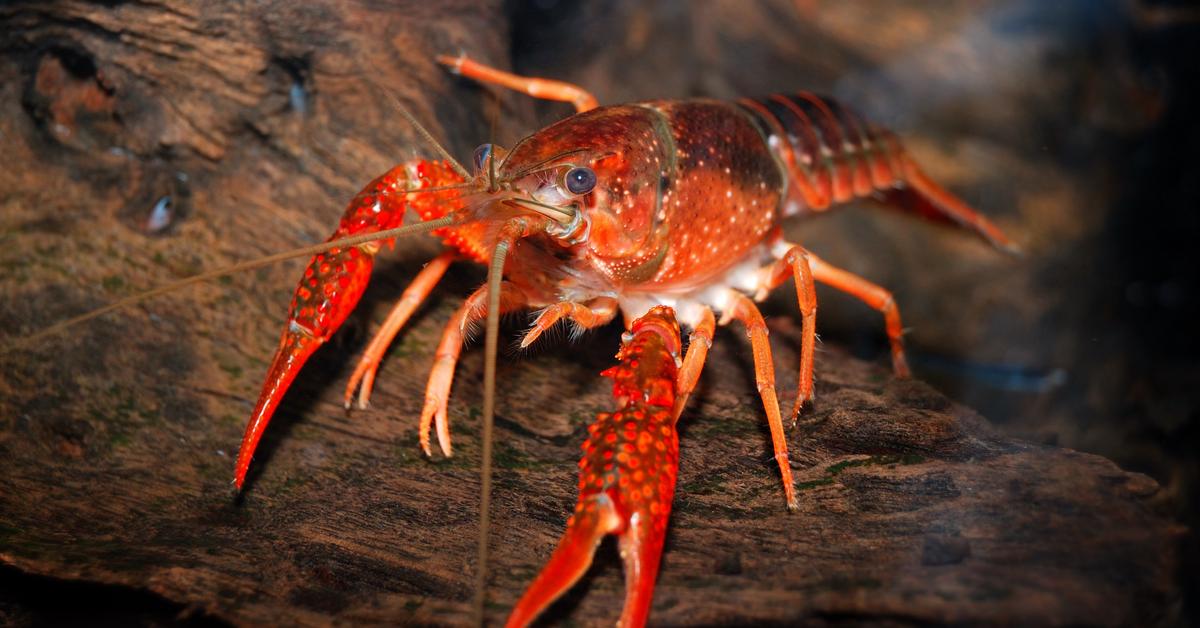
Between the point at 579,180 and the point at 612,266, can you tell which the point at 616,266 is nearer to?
the point at 612,266

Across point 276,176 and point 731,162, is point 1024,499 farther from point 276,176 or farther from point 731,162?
point 276,176

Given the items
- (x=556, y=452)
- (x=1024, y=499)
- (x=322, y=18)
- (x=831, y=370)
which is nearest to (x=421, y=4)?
(x=322, y=18)

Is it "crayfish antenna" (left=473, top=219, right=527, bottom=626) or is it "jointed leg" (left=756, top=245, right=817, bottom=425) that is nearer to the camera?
"crayfish antenna" (left=473, top=219, right=527, bottom=626)

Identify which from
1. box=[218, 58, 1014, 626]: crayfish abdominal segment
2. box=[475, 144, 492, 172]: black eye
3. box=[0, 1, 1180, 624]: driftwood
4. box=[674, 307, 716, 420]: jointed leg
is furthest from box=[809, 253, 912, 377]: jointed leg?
box=[475, 144, 492, 172]: black eye

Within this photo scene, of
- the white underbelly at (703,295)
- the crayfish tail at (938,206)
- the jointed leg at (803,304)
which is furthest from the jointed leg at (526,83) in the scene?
the crayfish tail at (938,206)

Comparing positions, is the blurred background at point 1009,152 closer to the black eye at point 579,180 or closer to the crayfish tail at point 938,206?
the crayfish tail at point 938,206

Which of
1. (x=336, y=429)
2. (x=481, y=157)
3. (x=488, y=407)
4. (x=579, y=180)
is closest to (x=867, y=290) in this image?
(x=579, y=180)

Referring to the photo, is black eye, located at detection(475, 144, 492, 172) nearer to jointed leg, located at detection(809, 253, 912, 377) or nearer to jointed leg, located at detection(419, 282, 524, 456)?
jointed leg, located at detection(419, 282, 524, 456)
